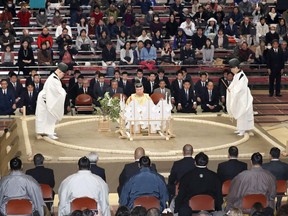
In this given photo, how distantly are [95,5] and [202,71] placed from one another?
3067mm

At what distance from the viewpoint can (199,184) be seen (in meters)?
11.2

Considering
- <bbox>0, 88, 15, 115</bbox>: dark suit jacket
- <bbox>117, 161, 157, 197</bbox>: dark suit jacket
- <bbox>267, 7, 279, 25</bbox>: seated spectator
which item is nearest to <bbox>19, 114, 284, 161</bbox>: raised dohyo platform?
<bbox>0, 88, 15, 115</bbox>: dark suit jacket

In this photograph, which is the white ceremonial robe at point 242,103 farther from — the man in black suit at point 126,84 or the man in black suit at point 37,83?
the man in black suit at point 37,83

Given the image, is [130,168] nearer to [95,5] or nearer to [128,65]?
[128,65]

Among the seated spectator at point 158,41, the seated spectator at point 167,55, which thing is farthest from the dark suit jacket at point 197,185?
the seated spectator at point 158,41

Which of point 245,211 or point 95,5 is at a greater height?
point 95,5

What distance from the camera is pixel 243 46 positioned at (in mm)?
20203

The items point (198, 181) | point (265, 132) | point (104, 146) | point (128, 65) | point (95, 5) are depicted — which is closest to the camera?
point (198, 181)

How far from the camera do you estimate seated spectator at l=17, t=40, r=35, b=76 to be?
1923cm

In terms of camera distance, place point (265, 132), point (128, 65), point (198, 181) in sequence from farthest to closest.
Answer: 1. point (128, 65)
2. point (265, 132)
3. point (198, 181)

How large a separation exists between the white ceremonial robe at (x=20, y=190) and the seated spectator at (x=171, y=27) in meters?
10.4

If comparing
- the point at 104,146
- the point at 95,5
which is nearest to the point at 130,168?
the point at 104,146

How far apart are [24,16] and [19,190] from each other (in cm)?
1038

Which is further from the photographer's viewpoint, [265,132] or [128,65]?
[128,65]
